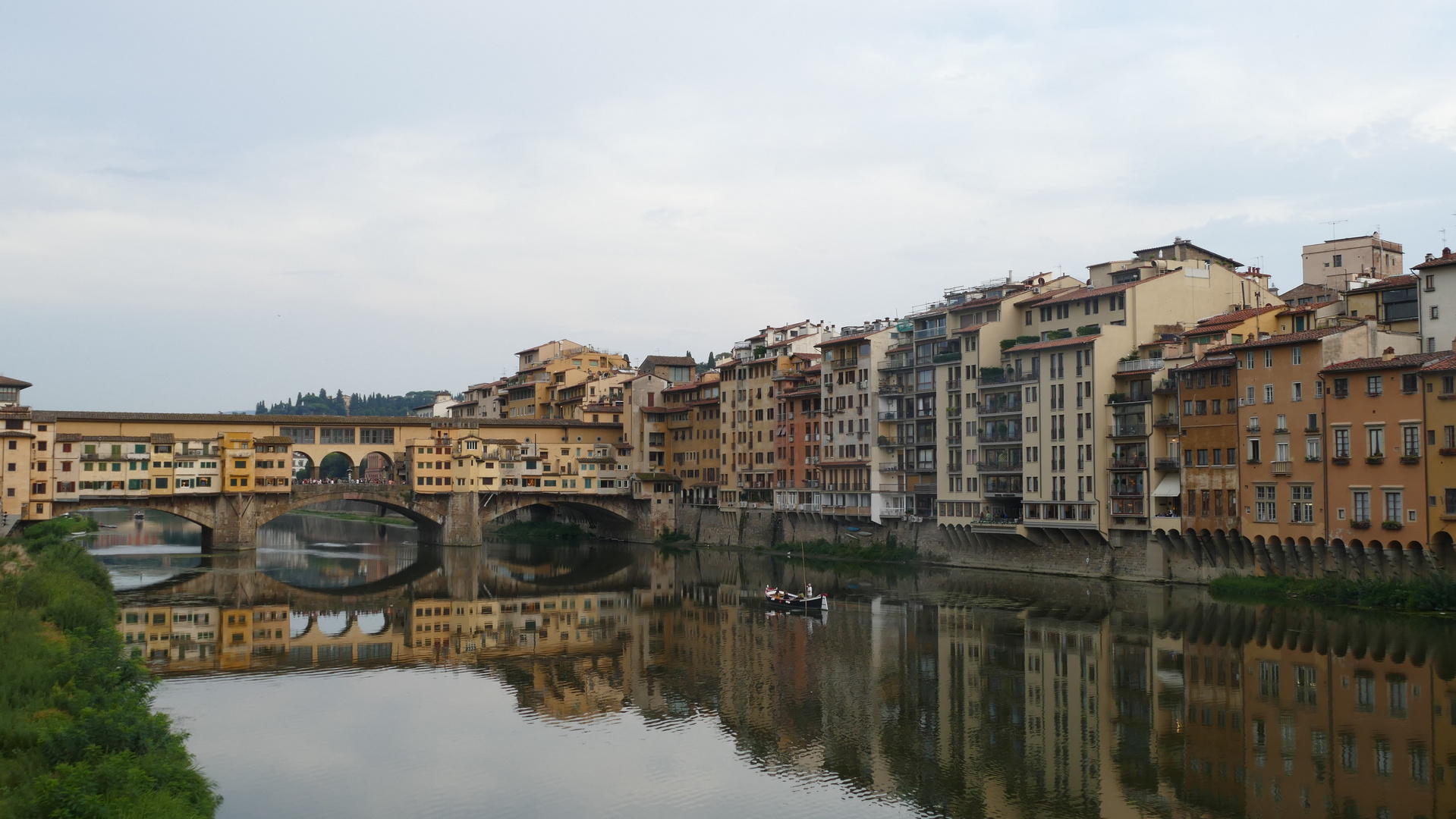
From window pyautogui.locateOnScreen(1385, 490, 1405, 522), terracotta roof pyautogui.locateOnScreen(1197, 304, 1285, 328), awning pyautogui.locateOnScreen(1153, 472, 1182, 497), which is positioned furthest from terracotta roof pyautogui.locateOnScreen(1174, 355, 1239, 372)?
window pyautogui.locateOnScreen(1385, 490, 1405, 522)

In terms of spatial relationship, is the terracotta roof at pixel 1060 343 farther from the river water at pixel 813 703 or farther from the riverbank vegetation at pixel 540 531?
the riverbank vegetation at pixel 540 531

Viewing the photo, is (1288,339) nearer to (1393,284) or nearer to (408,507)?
(1393,284)

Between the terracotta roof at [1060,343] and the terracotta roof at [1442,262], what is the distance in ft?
48.0

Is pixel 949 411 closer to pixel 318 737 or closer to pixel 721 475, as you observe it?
pixel 721 475

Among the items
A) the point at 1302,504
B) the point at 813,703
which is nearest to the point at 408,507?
the point at 813,703

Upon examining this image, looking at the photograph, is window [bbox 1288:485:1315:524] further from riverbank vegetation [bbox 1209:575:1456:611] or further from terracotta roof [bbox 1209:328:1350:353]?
terracotta roof [bbox 1209:328:1350:353]

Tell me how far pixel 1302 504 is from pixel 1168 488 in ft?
22.6

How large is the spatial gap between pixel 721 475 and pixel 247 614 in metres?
45.3

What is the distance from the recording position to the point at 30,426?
239ft

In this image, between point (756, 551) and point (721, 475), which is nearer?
point (756, 551)

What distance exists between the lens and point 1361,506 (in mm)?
50344

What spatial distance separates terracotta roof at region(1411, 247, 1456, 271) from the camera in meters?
50.9

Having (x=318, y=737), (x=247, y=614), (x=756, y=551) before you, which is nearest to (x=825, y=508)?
(x=756, y=551)

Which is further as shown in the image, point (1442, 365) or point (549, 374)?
point (549, 374)
